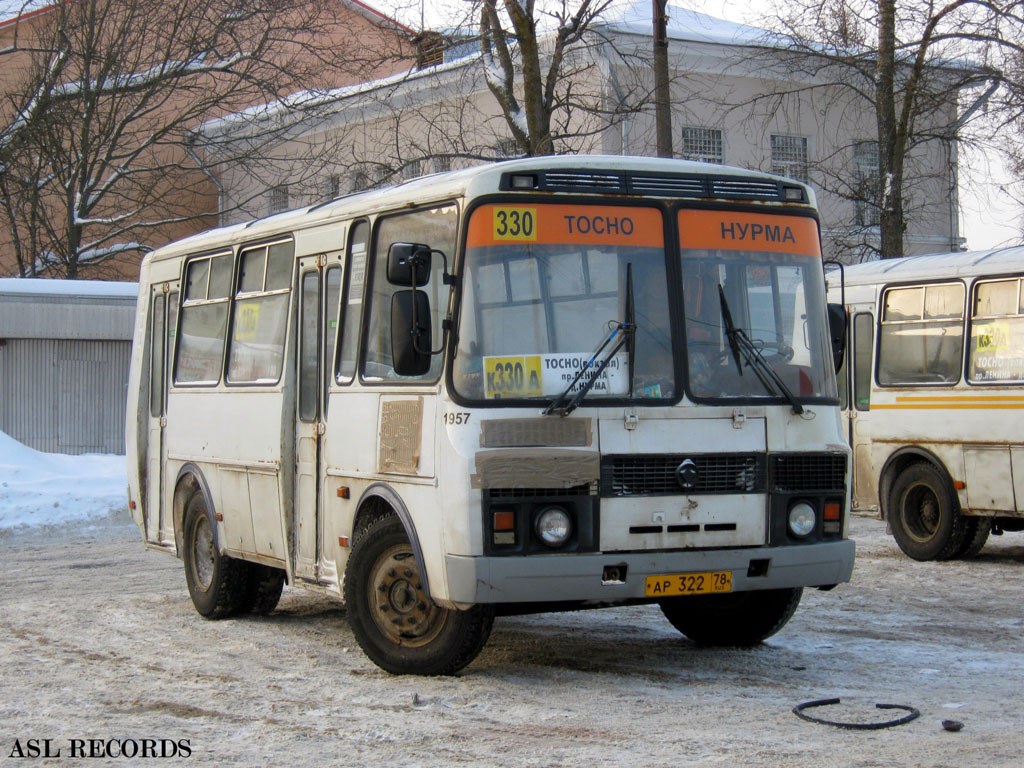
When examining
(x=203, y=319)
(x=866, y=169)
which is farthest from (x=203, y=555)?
(x=866, y=169)

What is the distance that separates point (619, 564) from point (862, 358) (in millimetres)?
8467

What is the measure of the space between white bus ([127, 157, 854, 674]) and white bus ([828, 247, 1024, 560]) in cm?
554

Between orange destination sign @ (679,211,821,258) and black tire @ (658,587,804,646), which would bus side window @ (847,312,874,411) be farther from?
orange destination sign @ (679,211,821,258)

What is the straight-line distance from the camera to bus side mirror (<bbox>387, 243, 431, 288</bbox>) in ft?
26.6

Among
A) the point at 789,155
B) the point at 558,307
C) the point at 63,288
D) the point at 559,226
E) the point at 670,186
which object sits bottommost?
the point at 558,307

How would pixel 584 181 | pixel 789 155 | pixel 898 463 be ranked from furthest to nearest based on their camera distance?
pixel 789 155 → pixel 898 463 → pixel 584 181

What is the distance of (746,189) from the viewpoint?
895cm

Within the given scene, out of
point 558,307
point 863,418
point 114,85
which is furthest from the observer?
point 114,85

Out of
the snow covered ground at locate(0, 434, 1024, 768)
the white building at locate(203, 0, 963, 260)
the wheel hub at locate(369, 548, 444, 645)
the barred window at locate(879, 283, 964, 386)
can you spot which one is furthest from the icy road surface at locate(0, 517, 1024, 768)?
the white building at locate(203, 0, 963, 260)

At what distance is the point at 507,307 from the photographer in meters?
8.23

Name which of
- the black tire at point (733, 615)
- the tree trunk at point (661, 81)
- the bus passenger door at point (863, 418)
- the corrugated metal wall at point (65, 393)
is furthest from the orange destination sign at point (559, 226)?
the corrugated metal wall at point (65, 393)

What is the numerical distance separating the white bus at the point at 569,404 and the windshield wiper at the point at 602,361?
0.01 m

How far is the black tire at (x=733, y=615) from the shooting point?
960 cm

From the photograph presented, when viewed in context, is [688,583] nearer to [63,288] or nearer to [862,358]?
[862,358]
